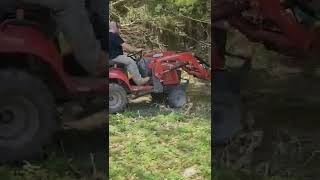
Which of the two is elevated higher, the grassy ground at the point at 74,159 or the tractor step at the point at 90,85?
the tractor step at the point at 90,85

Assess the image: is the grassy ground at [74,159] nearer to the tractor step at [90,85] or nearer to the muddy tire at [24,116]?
the muddy tire at [24,116]

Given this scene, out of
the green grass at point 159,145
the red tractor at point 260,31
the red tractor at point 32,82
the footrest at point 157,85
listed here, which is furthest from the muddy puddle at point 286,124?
the red tractor at point 32,82

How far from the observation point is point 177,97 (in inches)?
108

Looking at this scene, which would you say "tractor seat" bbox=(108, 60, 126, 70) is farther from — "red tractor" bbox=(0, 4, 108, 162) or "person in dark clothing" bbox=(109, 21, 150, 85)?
"red tractor" bbox=(0, 4, 108, 162)

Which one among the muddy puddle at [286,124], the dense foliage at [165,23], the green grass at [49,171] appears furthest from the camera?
the dense foliage at [165,23]

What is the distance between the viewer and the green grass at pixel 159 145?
104 inches

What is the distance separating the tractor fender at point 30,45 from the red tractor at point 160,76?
0.31 metres

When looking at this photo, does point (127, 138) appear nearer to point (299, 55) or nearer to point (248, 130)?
point (248, 130)

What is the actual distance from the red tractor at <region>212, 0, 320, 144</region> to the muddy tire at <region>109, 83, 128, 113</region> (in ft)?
1.51

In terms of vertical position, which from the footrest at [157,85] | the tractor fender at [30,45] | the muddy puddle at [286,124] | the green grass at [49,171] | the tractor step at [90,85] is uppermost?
the tractor fender at [30,45]

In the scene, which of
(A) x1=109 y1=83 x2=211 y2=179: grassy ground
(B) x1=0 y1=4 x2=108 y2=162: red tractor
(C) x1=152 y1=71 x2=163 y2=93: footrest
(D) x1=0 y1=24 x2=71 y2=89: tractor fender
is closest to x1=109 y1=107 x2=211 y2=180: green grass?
(A) x1=109 y1=83 x2=211 y2=179: grassy ground

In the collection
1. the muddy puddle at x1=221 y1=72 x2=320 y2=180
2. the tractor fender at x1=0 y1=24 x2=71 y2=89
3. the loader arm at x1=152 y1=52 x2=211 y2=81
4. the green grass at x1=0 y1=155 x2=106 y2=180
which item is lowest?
the green grass at x1=0 y1=155 x2=106 y2=180

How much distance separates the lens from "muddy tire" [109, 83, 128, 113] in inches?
103

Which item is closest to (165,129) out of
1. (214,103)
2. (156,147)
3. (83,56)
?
(156,147)
